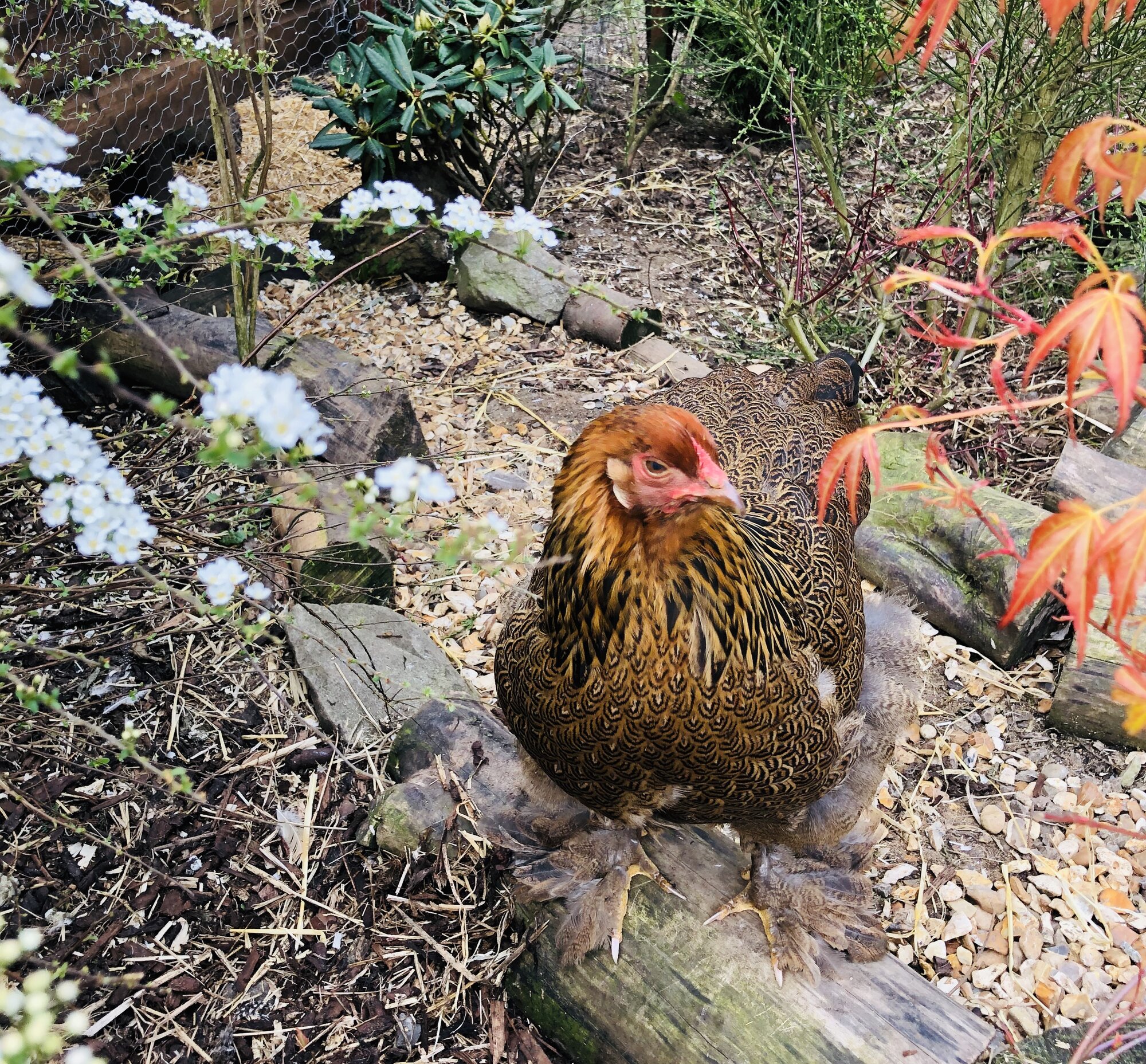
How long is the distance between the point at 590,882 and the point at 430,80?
3681mm

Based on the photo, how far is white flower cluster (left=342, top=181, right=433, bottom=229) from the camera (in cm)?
160

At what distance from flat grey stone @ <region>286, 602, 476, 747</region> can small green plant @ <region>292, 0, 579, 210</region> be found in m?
2.28

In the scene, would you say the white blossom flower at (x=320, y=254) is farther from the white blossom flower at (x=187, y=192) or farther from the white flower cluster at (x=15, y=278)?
the white flower cluster at (x=15, y=278)

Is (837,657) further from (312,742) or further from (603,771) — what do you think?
(312,742)

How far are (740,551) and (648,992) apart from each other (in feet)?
3.57

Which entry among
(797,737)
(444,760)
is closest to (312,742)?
(444,760)

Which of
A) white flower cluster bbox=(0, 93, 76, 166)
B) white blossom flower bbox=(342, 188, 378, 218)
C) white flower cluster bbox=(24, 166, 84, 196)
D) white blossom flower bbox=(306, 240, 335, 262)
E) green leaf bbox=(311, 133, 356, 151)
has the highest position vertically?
white flower cluster bbox=(0, 93, 76, 166)

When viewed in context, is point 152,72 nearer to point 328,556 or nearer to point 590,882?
point 328,556

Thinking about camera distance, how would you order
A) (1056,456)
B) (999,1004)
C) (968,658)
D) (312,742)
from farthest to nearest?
(1056,456) → (968,658) → (312,742) → (999,1004)

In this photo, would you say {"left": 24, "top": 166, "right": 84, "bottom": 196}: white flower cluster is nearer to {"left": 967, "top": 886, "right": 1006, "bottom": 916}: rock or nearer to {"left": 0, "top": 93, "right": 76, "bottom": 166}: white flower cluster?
{"left": 0, "top": 93, "right": 76, "bottom": 166}: white flower cluster

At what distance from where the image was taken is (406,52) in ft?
14.5

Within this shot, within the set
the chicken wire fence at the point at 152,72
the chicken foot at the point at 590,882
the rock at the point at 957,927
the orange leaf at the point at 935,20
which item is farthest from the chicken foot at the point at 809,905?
the chicken wire fence at the point at 152,72

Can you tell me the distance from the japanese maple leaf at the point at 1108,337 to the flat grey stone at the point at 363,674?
2.05m

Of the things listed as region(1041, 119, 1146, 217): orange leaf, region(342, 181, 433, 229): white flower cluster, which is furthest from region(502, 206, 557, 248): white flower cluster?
region(1041, 119, 1146, 217): orange leaf
